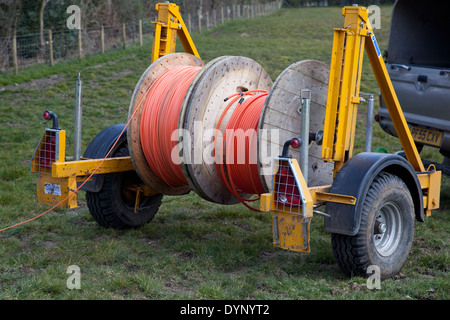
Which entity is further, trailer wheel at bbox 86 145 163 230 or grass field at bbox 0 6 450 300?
trailer wheel at bbox 86 145 163 230

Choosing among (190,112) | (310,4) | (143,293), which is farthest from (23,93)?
(310,4)

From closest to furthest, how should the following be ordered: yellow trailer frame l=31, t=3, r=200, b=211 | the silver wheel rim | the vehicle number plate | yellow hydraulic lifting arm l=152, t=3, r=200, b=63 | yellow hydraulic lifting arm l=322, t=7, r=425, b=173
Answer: yellow hydraulic lifting arm l=322, t=7, r=425, b=173, the silver wheel rim, yellow trailer frame l=31, t=3, r=200, b=211, yellow hydraulic lifting arm l=152, t=3, r=200, b=63, the vehicle number plate

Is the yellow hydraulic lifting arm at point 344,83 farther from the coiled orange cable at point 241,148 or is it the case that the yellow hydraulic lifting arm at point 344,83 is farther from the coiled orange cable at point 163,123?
the coiled orange cable at point 163,123

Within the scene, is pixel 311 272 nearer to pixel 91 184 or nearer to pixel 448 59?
Result: pixel 91 184

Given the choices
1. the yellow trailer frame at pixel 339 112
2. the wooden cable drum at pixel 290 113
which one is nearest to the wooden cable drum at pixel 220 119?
the wooden cable drum at pixel 290 113

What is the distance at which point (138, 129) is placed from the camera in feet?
20.1

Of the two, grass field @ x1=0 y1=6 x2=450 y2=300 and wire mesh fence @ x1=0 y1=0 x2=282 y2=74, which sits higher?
wire mesh fence @ x1=0 y1=0 x2=282 y2=74

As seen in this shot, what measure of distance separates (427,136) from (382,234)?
9.03 ft

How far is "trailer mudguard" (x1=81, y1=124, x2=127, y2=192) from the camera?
6289mm

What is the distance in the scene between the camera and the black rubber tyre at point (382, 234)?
492 centimetres

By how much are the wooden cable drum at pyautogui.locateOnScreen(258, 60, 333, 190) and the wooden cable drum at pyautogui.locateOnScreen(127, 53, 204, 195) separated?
146 centimetres

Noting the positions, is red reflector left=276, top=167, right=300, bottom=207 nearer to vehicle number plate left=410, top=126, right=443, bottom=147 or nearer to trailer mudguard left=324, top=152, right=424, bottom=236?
trailer mudguard left=324, top=152, right=424, bottom=236

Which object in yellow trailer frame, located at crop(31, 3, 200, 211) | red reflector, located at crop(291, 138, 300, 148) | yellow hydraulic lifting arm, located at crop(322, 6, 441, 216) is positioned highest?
yellow hydraulic lifting arm, located at crop(322, 6, 441, 216)

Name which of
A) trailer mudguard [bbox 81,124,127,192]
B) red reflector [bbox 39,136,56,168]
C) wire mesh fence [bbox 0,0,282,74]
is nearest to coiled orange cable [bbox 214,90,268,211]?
trailer mudguard [bbox 81,124,127,192]
